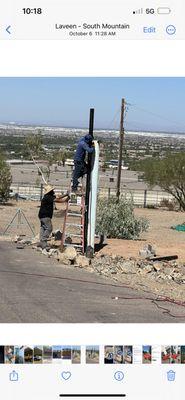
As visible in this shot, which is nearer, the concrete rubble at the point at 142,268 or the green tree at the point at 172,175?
the concrete rubble at the point at 142,268

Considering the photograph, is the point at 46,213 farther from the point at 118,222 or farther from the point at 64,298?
the point at 64,298

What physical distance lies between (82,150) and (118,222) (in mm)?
4757

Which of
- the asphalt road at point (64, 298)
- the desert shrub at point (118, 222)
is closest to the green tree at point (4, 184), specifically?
the desert shrub at point (118, 222)

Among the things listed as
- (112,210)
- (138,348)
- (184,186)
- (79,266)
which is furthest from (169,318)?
(184,186)

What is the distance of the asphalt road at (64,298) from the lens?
540cm

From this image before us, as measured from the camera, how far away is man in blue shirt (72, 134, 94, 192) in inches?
377

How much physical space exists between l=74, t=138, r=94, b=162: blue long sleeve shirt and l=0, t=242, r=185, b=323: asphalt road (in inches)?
72.3
